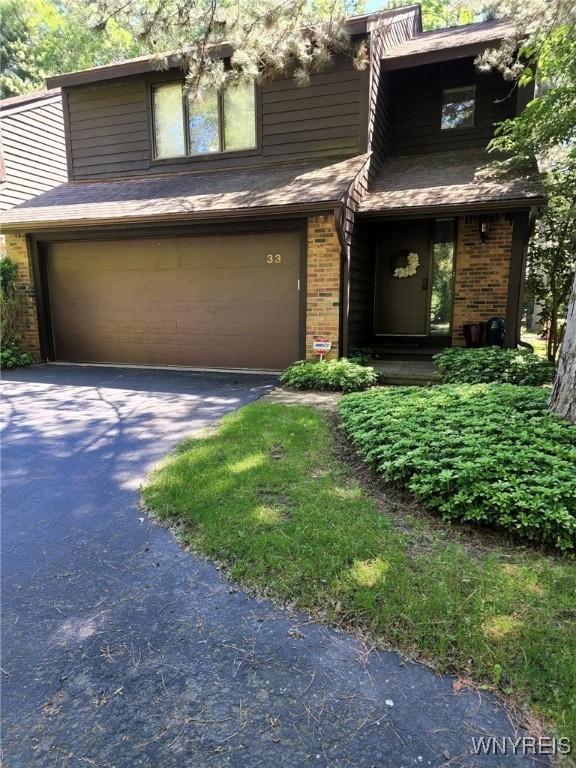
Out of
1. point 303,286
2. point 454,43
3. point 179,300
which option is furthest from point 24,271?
point 454,43

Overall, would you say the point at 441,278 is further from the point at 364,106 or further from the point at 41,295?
the point at 41,295

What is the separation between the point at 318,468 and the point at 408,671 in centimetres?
182

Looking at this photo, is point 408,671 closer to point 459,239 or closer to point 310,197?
point 310,197

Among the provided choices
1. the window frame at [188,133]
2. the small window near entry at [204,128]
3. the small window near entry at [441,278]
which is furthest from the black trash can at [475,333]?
the small window near entry at [204,128]

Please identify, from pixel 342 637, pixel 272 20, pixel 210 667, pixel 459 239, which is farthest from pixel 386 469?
pixel 459 239

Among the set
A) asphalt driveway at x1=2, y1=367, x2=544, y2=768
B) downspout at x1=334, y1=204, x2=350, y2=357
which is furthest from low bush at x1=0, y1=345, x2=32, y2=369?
asphalt driveway at x1=2, y1=367, x2=544, y2=768

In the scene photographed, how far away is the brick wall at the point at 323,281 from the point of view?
6879mm

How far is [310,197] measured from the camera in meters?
6.52

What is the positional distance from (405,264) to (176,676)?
7943 millimetres

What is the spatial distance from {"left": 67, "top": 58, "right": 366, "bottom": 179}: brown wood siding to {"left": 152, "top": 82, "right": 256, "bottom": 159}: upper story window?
181 mm

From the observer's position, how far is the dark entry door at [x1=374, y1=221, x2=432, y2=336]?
8.45 metres

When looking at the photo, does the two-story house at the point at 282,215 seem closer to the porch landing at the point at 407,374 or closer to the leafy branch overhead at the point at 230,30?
the porch landing at the point at 407,374

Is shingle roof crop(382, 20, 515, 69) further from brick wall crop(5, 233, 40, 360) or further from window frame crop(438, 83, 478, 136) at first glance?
brick wall crop(5, 233, 40, 360)

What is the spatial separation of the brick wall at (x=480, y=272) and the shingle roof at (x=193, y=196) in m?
2.15
